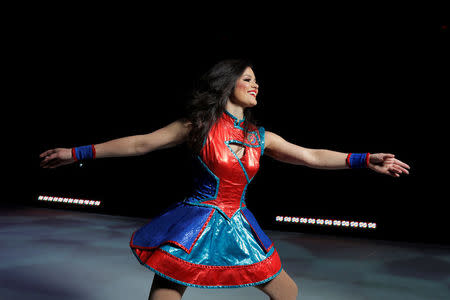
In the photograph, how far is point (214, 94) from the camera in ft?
5.36

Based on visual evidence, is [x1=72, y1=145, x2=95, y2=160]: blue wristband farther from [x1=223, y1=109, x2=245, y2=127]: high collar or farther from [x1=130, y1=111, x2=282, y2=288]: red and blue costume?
[x1=223, y1=109, x2=245, y2=127]: high collar

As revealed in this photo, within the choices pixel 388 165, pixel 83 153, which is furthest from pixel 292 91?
pixel 83 153

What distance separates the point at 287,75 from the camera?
5.00 m

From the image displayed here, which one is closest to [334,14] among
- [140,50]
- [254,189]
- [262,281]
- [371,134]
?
[371,134]

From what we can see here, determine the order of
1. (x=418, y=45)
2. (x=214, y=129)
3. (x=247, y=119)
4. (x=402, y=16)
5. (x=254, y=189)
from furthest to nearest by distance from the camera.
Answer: (x=254, y=189) → (x=418, y=45) → (x=402, y=16) → (x=247, y=119) → (x=214, y=129)

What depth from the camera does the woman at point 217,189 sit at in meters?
1.28

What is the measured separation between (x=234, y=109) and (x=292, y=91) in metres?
3.56

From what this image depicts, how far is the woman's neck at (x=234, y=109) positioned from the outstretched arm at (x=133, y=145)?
199 mm

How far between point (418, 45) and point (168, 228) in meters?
4.24

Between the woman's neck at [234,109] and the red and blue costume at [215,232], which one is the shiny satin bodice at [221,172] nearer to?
the red and blue costume at [215,232]

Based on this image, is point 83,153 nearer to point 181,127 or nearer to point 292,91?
point 181,127

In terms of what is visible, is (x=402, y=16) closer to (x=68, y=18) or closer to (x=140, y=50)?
(x=140, y=50)

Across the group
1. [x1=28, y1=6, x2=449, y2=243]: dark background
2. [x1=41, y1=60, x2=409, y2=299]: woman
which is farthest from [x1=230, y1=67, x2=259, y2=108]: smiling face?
[x1=28, y1=6, x2=449, y2=243]: dark background

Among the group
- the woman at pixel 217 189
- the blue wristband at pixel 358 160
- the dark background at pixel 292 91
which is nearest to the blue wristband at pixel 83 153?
the woman at pixel 217 189
